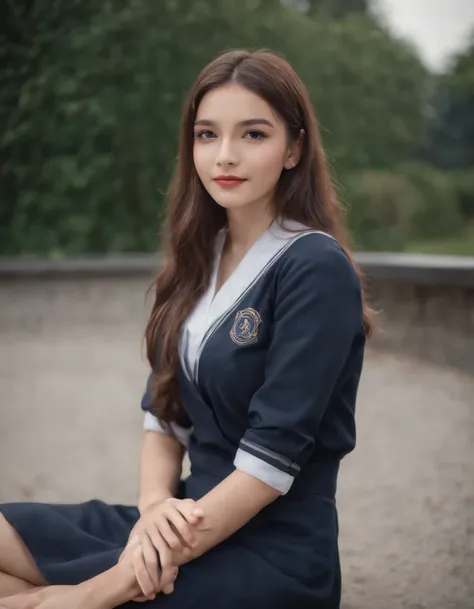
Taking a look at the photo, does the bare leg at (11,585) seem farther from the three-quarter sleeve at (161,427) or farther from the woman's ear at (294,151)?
the woman's ear at (294,151)

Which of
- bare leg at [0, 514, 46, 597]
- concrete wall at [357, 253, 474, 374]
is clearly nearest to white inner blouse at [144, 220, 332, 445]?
bare leg at [0, 514, 46, 597]

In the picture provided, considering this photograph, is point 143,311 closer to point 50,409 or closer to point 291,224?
point 50,409

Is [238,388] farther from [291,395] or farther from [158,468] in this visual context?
[158,468]

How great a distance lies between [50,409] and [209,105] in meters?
3.24

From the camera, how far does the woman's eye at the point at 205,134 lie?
1644 millimetres

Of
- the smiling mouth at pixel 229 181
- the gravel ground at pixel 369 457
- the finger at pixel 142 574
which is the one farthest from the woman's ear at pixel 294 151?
the gravel ground at pixel 369 457

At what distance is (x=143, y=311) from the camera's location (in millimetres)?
7641

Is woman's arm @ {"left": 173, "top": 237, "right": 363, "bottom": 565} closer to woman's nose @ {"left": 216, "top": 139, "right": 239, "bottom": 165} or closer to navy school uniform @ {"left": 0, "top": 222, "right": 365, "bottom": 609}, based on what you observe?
navy school uniform @ {"left": 0, "top": 222, "right": 365, "bottom": 609}

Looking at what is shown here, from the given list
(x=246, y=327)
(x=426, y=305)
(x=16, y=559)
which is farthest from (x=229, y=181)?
(x=426, y=305)

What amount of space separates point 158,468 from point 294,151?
71 cm

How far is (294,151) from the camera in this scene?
167cm

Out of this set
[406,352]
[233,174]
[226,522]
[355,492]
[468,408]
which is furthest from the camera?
[406,352]

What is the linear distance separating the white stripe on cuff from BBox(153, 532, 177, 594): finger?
18 cm

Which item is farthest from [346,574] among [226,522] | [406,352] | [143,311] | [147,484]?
[143,311]
